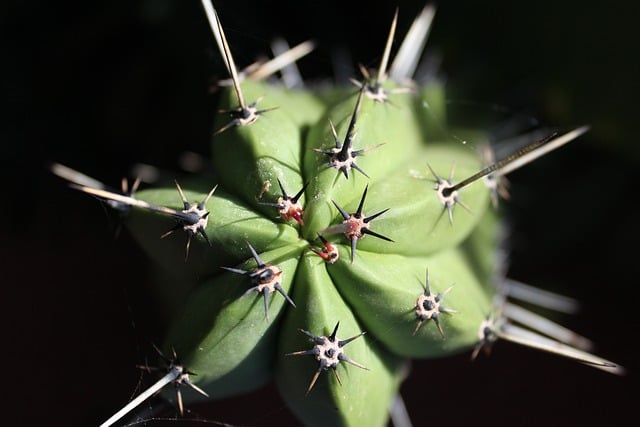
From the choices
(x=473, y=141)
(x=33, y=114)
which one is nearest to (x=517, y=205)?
(x=473, y=141)

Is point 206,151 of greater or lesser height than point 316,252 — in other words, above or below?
above

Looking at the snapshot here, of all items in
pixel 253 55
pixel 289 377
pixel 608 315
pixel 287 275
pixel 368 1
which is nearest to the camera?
pixel 287 275

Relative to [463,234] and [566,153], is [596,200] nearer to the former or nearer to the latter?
[566,153]

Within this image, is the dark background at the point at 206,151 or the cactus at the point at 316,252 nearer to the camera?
the cactus at the point at 316,252

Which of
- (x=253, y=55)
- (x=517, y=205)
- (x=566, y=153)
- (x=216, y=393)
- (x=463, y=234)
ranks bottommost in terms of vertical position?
(x=216, y=393)

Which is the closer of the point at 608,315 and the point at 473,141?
the point at 473,141

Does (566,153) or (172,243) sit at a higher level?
(566,153)
